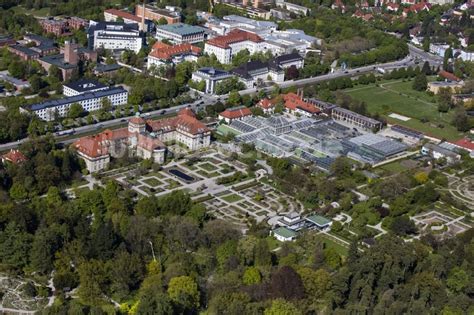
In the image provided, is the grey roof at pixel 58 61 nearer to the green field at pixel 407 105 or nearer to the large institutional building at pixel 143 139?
the large institutional building at pixel 143 139

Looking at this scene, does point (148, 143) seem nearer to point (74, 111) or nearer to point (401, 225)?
point (74, 111)

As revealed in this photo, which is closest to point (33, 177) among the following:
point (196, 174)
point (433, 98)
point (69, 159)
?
point (69, 159)

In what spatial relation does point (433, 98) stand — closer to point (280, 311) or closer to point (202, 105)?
point (202, 105)

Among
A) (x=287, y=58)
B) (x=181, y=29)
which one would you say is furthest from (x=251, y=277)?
(x=181, y=29)

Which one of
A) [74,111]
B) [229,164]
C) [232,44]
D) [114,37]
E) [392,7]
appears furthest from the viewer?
[392,7]

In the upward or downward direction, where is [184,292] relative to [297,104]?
upward

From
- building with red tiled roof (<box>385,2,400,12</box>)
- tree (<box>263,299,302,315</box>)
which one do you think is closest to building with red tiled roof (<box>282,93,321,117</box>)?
tree (<box>263,299,302,315</box>)

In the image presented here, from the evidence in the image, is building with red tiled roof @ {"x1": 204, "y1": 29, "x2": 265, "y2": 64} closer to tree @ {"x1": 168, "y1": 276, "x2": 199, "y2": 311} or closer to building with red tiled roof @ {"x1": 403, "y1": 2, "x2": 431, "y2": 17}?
building with red tiled roof @ {"x1": 403, "y1": 2, "x2": 431, "y2": 17}
